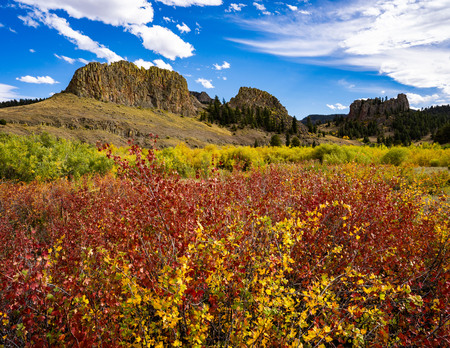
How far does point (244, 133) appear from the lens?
78000mm

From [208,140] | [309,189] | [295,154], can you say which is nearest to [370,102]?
[208,140]

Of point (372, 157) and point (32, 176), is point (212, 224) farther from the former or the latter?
point (372, 157)

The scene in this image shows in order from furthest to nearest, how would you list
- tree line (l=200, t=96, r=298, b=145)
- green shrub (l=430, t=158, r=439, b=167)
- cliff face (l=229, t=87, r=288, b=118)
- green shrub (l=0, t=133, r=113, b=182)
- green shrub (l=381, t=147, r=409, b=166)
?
cliff face (l=229, t=87, r=288, b=118) < tree line (l=200, t=96, r=298, b=145) < green shrub (l=381, t=147, r=409, b=166) < green shrub (l=430, t=158, r=439, b=167) < green shrub (l=0, t=133, r=113, b=182)

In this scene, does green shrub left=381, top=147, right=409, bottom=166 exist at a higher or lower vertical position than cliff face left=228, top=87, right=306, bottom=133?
lower

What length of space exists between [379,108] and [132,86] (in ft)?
408

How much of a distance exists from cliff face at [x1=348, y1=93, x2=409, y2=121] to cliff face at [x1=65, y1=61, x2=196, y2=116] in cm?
9633

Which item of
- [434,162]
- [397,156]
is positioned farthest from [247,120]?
[434,162]

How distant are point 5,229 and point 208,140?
5865 centimetres

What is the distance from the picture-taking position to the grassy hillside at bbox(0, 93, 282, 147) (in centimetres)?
4350

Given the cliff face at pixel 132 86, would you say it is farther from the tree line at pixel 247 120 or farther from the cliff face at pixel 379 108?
the cliff face at pixel 379 108

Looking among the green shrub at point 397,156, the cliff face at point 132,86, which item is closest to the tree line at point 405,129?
the cliff face at point 132,86

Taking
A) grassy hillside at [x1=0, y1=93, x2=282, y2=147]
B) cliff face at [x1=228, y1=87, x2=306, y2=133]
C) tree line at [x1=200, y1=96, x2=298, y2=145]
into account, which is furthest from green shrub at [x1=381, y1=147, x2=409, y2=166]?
cliff face at [x1=228, y1=87, x2=306, y2=133]

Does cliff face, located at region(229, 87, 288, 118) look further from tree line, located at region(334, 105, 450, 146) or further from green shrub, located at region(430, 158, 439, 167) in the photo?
green shrub, located at region(430, 158, 439, 167)

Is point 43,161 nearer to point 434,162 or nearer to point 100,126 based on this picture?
point 434,162
